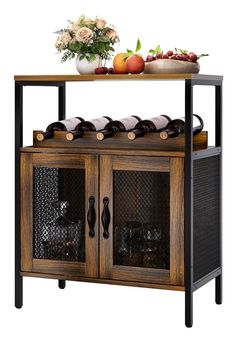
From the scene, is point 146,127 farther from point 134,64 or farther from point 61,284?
point 61,284

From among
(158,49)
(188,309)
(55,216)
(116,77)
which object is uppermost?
(158,49)

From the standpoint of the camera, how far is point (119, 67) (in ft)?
22.9

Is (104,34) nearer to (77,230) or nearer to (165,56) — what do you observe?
(165,56)

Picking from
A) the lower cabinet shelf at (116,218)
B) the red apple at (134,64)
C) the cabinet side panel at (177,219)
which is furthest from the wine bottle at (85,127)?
the cabinet side panel at (177,219)

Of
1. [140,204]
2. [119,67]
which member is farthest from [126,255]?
[119,67]

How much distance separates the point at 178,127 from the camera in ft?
23.0

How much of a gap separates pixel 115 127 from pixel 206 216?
886 millimetres

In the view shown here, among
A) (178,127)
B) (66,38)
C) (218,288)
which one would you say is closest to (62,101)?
(66,38)

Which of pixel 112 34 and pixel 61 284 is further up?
pixel 112 34

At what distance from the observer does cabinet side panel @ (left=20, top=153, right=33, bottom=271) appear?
7.25 meters

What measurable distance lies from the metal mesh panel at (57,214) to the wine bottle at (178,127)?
2.41 feet

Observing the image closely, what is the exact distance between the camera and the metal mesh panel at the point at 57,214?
719 cm

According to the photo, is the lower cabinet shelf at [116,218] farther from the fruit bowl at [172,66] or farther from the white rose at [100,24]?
the white rose at [100,24]

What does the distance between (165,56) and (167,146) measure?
2.01 ft
